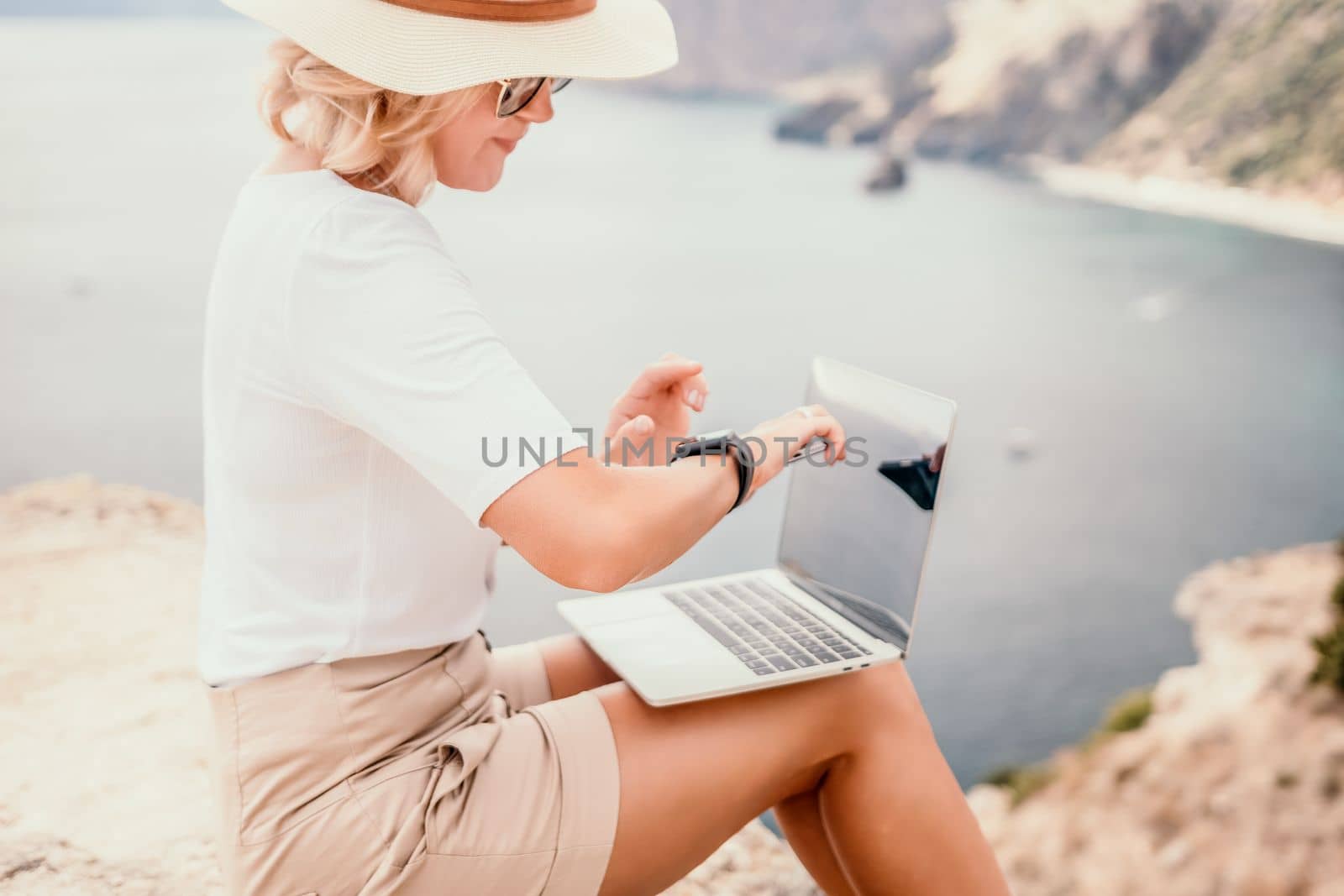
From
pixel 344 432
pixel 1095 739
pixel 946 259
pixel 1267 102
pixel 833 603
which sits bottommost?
pixel 1095 739

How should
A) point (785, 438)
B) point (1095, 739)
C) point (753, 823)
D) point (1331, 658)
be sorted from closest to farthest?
1. point (785, 438)
2. point (753, 823)
3. point (1331, 658)
4. point (1095, 739)

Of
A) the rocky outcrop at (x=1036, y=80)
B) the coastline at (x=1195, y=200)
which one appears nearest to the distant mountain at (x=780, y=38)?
the rocky outcrop at (x=1036, y=80)

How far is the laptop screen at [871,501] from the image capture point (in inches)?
44.5

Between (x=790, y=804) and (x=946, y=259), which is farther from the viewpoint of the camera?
(x=946, y=259)

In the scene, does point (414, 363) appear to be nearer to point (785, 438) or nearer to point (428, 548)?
point (428, 548)

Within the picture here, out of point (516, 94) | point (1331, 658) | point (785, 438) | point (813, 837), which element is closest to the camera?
point (516, 94)

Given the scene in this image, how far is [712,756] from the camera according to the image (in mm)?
964

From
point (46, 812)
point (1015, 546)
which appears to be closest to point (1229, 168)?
point (1015, 546)

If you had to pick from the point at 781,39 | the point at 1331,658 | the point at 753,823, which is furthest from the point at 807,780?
the point at 781,39

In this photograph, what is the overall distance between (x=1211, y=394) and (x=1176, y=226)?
0.68 metres

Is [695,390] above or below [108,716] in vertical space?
above

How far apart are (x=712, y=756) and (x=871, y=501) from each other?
1.24ft

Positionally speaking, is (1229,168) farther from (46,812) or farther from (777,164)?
(46,812)

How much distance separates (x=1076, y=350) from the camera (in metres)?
4.50
